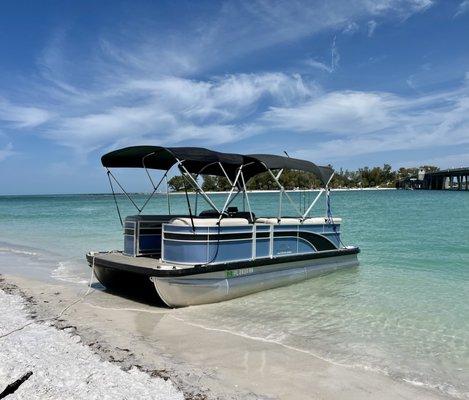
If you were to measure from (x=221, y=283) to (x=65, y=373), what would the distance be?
14.7 feet

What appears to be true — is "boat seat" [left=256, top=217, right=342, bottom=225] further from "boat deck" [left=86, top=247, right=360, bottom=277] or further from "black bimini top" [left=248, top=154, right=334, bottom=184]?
"black bimini top" [left=248, top=154, right=334, bottom=184]

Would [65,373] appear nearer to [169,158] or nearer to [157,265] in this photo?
[157,265]

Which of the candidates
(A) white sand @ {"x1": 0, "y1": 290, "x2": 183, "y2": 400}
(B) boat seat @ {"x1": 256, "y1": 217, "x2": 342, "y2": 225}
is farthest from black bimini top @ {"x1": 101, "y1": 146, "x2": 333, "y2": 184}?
(A) white sand @ {"x1": 0, "y1": 290, "x2": 183, "y2": 400}

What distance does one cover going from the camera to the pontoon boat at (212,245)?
30.1 ft

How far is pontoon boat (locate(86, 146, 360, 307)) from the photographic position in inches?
361

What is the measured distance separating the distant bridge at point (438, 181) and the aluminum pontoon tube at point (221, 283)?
138590 millimetres

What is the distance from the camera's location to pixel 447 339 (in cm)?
771

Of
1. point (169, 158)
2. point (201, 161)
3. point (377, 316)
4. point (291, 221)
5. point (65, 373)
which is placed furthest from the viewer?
point (291, 221)

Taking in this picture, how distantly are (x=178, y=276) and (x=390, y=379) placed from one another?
168 inches

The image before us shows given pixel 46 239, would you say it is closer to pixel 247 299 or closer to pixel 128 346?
pixel 247 299

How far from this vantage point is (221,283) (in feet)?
31.8

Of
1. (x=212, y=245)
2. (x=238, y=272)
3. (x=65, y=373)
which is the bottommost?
(x=65, y=373)

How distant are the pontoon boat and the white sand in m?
2.54

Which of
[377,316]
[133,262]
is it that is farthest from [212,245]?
[377,316]
